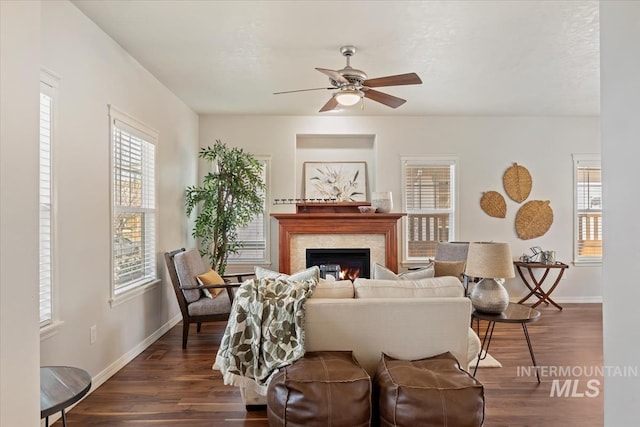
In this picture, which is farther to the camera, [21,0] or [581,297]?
[581,297]

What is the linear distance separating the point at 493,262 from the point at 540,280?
348cm

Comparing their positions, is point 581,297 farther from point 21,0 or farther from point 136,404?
point 21,0

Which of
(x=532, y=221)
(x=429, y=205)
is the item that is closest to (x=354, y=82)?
(x=429, y=205)

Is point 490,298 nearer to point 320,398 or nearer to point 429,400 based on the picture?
point 429,400

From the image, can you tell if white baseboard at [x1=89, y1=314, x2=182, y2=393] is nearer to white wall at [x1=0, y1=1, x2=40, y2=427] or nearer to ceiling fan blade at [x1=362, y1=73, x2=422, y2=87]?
white wall at [x1=0, y1=1, x2=40, y2=427]

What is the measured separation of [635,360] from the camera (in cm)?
80

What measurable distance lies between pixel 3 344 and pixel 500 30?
11.5 ft

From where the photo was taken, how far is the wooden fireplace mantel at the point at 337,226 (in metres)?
5.23

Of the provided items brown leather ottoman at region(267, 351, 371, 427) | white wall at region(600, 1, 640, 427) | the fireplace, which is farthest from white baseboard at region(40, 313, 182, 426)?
white wall at region(600, 1, 640, 427)

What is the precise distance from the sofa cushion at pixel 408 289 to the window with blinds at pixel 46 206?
6.46 feet

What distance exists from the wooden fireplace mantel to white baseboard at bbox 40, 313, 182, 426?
1.66 meters

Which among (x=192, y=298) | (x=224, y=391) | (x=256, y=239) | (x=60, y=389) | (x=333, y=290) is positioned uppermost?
(x=256, y=239)

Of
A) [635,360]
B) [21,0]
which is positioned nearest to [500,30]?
[635,360]

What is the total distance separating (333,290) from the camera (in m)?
2.51
